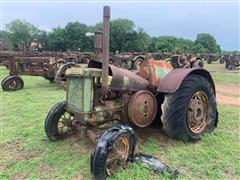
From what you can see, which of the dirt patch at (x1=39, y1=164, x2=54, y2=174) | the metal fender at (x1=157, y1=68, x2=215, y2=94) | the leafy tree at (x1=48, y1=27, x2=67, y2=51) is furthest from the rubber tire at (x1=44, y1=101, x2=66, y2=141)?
the leafy tree at (x1=48, y1=27, x2=67, y2=51)

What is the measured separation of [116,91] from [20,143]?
171 centimetres

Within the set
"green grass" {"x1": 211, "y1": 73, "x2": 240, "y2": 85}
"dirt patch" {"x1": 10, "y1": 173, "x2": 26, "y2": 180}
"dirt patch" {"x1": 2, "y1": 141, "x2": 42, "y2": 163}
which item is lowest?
"dirt patch" {"x1": 10, "y1": 173, "x2": 26, "y2": 180}

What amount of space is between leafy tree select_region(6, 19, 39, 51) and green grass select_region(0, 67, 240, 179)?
196ft

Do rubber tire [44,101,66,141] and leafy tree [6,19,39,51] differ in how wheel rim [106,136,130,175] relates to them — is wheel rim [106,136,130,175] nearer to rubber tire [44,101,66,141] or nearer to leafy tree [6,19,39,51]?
rubber tire [44,101,66,141]

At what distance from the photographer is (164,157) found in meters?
3.82

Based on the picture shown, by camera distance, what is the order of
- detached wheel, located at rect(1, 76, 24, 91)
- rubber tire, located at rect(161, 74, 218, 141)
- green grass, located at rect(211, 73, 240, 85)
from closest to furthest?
rubber tire, located at rect(161, 74, 218, 141) < detached wheel, located at rect(1, 76, 24, 91) < green grass, located at rect(211, 73, 240, 85)

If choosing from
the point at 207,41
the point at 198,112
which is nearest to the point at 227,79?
the point at 198,112

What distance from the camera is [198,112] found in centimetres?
448

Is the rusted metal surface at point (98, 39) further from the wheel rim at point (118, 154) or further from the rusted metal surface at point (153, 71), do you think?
the wheel rim at point (118, 154)

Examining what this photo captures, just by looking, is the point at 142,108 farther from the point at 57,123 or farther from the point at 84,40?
the point at 84,40

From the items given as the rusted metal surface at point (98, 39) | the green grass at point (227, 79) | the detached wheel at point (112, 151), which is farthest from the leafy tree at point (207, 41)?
the detached wheel at point (112, 151)

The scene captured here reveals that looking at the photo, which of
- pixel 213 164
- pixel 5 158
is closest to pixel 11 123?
pixel 5 158

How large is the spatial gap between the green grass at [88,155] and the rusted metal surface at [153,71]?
2.91ft

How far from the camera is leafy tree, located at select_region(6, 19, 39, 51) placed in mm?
63188
